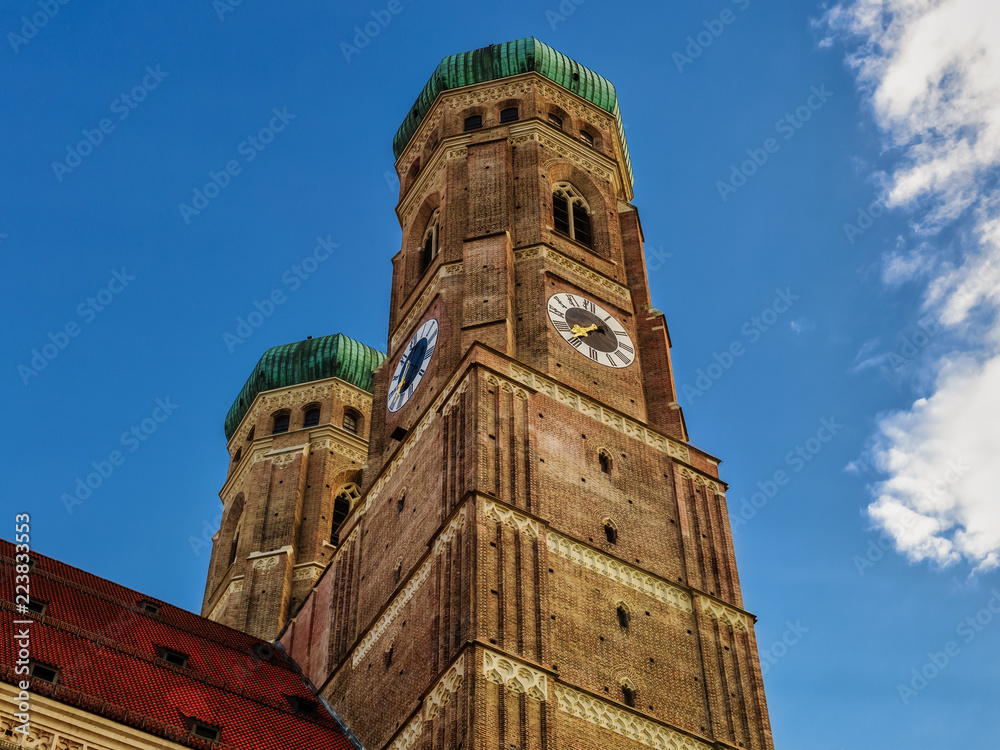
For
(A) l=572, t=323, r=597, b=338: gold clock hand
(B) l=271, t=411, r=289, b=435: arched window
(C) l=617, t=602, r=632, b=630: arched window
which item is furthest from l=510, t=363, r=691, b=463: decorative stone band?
(B) l=271, t=411, r=289, b=435: arched window

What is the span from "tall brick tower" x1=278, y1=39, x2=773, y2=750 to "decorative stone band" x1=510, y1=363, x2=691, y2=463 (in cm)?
5

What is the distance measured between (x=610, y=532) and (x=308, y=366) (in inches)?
834

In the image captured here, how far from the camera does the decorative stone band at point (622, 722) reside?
24797mm

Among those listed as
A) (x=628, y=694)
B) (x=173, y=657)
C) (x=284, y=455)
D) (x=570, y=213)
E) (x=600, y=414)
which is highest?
(x=570, y=213)

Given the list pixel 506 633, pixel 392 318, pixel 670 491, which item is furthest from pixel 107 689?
pixel 392 318

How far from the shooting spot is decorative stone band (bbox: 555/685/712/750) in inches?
976

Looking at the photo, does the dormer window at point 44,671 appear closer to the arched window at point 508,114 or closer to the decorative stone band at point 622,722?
the decorative stone band at point 622,722

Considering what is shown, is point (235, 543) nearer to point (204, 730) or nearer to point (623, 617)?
point (204, 730)

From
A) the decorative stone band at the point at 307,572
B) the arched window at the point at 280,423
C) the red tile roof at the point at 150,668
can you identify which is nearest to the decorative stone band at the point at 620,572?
the red tile roof at the point at 150,668

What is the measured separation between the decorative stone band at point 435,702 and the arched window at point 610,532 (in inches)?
215

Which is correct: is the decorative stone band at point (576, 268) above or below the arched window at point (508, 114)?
below

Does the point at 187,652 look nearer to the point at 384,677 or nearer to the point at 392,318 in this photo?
the point at 384,677

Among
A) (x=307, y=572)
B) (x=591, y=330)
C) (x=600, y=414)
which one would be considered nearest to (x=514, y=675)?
(x=600, y=414)

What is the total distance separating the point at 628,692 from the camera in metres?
26.0
